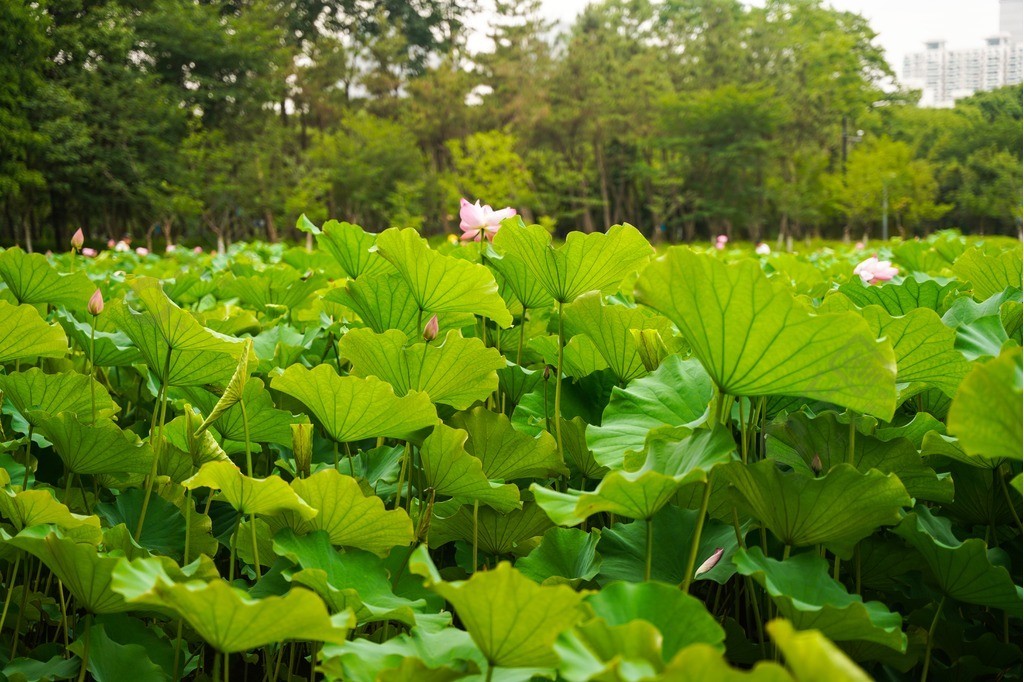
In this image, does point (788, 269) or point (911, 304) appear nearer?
point (911, 304)

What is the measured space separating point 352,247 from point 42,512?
1.94 feet

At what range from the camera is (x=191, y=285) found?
156 centimetres

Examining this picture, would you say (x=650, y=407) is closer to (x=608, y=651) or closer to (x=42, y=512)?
(x=608, y=651)

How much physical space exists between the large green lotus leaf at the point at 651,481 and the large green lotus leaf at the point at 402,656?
0.29ft

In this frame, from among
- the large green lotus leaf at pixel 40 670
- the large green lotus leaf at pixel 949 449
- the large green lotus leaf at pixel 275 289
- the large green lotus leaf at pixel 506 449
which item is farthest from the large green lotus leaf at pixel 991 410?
the large green lotus leaf at pixel 275 289

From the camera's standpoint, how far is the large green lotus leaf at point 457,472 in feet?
1.93

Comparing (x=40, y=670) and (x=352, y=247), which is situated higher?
(x=352, y=247)

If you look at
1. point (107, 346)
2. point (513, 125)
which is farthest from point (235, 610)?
point (513, 125)

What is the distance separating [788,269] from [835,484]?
1430 mm

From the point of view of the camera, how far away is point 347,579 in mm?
554

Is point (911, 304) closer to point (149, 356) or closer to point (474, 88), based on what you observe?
point (149, 356)

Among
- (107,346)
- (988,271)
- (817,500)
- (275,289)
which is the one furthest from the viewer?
(275,289)

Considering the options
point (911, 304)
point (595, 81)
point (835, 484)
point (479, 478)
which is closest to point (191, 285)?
point (479, 478)

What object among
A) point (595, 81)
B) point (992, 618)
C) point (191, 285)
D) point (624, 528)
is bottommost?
point (992, 618)
